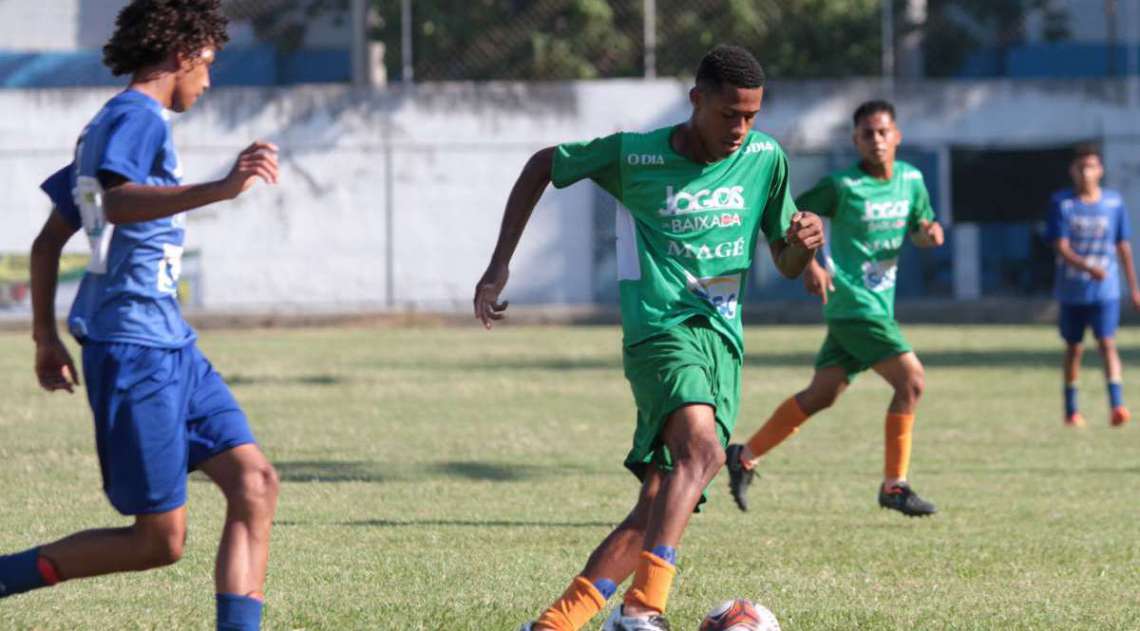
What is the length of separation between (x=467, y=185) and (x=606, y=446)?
1665 cm

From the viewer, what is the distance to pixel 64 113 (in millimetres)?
28906

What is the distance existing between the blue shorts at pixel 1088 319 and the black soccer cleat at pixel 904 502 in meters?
5.71

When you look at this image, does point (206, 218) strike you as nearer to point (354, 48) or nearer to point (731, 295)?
point (354, 48)

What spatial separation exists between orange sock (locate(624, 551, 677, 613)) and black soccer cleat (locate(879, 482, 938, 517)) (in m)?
3.92

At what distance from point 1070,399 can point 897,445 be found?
5013 mm

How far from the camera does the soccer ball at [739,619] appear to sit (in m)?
6.19

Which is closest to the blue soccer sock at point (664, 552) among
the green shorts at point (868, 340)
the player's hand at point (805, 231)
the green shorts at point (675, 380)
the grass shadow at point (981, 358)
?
the green shorts at point (675, 380)

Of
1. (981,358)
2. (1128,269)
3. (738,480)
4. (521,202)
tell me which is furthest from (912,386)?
(981,358)

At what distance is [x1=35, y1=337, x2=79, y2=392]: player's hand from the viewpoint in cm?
574

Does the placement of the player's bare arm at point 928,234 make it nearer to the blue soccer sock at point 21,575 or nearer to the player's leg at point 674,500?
the player's leg at point 674,500

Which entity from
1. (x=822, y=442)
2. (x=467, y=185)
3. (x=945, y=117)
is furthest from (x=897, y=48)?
(x=822, y=442)

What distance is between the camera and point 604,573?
6055mm

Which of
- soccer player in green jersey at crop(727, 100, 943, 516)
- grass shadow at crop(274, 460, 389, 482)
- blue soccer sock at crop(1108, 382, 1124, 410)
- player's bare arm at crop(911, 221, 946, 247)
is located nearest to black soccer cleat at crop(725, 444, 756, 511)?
soccer player in green jersey at crop(727, 100, 943, 516)

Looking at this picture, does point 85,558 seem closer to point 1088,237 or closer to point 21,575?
point 21,575
